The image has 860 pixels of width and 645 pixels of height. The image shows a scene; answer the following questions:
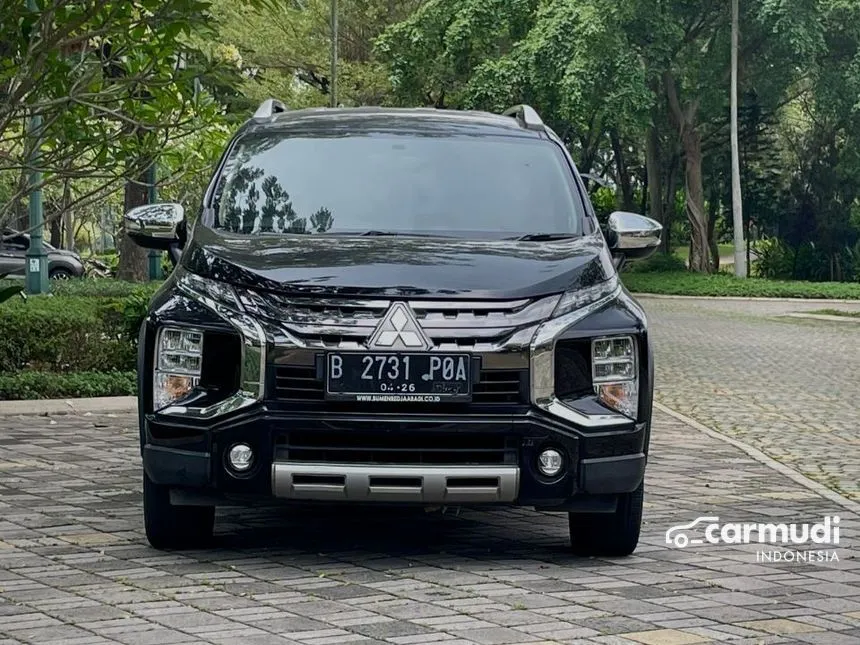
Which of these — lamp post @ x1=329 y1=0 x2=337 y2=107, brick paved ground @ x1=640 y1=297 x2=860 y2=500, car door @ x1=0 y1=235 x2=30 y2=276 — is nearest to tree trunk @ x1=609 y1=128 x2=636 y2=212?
lamp post @ x1=329 y1=0 x2=337 y2=107

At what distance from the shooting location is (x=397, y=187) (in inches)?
292

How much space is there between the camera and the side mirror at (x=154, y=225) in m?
7.37

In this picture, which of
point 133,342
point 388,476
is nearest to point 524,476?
point 388,476

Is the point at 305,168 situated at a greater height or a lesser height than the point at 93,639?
greater

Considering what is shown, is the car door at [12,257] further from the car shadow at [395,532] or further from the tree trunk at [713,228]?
the car shadow at [395,532]

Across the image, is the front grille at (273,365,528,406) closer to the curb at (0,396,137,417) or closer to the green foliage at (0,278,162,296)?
the curb at (0,396,137,417)

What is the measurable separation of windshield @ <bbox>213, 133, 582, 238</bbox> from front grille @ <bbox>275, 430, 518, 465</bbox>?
121cm

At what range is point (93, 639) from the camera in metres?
5.24

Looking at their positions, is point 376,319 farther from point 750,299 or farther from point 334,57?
point 334,57

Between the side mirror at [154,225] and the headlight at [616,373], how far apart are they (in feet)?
7.02

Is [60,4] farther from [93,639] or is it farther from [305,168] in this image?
[93,639]

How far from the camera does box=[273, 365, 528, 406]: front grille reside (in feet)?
20.2

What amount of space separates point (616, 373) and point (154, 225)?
7.44 ft

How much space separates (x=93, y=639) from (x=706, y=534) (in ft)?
10.3
